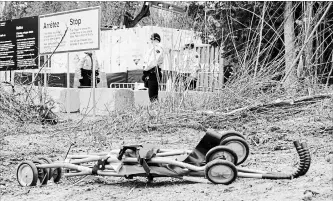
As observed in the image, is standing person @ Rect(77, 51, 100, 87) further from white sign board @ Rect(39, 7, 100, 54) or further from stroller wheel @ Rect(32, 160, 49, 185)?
stroller wheel @ Rect(32, 160, 49, 185)

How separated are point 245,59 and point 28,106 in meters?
3.52

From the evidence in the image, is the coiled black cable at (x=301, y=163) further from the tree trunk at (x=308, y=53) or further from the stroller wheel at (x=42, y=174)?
the tree trunk at (x=308, y=53)

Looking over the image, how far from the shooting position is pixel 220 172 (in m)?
4.15

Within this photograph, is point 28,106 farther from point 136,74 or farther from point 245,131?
point 136,74

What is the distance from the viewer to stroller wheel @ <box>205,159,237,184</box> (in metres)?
4.10

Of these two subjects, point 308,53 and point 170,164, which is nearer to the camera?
point 170,164

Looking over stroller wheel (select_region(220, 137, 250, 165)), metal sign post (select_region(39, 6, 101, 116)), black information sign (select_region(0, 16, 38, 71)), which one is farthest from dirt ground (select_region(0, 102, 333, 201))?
black information sign (select_region(0, 16, 38, 71))

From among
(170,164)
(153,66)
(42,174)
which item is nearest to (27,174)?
(42,174)

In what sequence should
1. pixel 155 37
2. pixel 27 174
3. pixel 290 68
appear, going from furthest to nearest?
pixel 155 37 → pixel 290 68 → pixel 27 174

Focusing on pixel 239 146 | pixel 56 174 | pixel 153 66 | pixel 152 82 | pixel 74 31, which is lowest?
pixel 56 174

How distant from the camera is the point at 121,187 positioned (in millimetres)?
4645

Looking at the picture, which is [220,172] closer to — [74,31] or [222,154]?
[222,154]

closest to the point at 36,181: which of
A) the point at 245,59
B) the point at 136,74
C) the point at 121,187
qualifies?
the point at 121,187

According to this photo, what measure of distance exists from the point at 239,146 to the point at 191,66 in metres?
3.97
